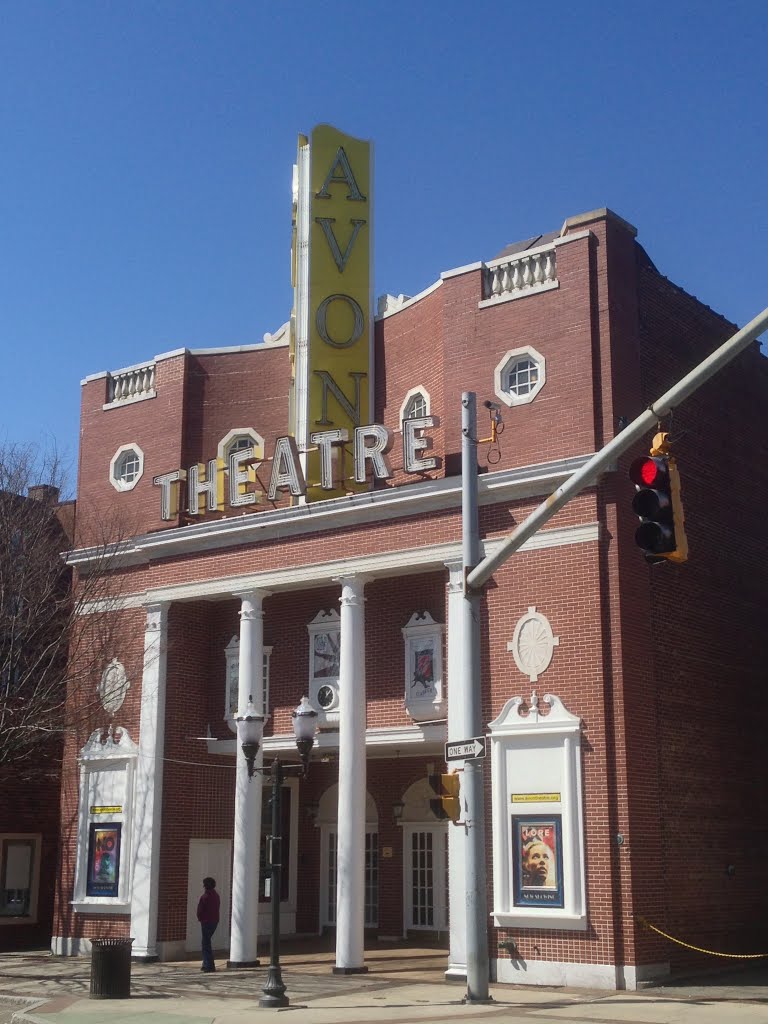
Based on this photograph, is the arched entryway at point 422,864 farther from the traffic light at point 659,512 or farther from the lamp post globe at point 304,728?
the traffic light at point 659,512

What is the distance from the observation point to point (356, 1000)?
1948 cm

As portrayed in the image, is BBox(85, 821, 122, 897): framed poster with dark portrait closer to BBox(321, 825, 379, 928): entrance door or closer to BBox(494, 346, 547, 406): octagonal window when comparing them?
BBox(321, 825, 379, 928): entrance door

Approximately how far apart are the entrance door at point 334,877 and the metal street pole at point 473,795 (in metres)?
13.4

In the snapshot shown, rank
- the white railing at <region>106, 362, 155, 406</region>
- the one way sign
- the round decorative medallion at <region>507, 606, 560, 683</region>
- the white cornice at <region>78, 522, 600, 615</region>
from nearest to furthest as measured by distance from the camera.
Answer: the one way sign → the round decorative medallion at <region>507, 606, 560, 683</region> → the white cornice at <region>78, 522, 600, 615</region> → the white railing at <region>106, 362, 155, 406</region>

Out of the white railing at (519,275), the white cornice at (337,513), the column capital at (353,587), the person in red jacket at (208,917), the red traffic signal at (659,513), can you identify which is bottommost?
the person in red jacket at (208,917)

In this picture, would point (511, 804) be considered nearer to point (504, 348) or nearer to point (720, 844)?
point (720, 844)

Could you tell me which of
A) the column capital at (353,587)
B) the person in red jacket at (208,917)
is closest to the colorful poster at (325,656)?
the column capital at (353,587)

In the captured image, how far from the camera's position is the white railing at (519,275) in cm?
2369

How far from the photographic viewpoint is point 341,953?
904 inches

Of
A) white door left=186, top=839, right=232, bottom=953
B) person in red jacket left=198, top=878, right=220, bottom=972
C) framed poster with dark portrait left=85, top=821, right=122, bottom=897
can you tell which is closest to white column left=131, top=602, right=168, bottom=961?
framed poster with dark portrait left=85, top=821, right=122, bottom=897

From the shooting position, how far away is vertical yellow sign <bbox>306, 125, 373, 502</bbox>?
89.0 feet

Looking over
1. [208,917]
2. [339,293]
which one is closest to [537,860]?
[208,917]

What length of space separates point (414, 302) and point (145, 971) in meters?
14.6

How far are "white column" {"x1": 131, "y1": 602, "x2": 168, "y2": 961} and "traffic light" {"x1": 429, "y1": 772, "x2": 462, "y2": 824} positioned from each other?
39.8 ft
